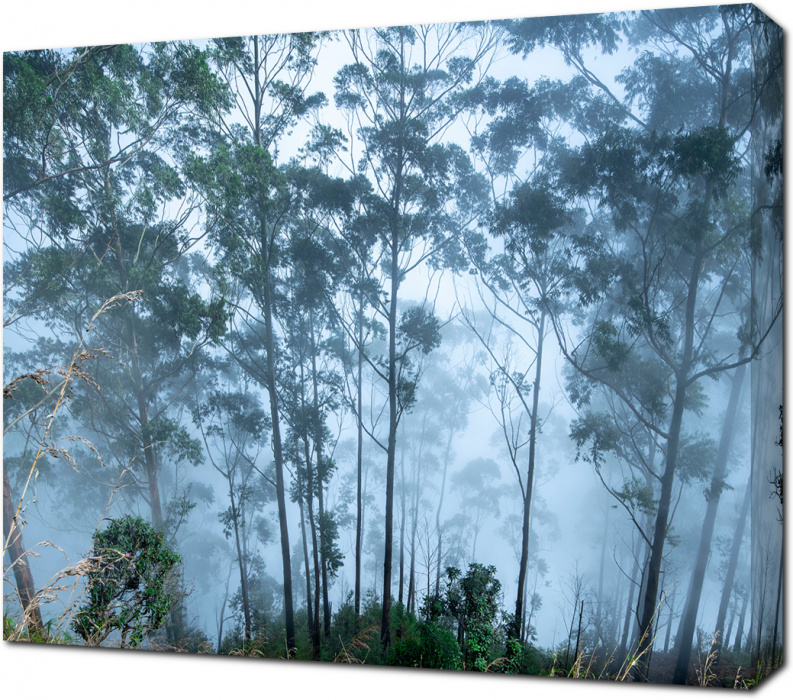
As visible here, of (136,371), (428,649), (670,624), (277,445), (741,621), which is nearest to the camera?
(741,621)

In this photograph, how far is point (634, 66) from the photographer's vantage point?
4.27m

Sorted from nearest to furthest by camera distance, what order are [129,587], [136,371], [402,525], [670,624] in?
1. [670,624]
2. [129,587]
3. [402,525]
4. [136,371]

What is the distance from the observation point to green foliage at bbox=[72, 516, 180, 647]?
448 centimetres

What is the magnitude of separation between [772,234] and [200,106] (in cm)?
419

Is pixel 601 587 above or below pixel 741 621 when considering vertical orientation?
above

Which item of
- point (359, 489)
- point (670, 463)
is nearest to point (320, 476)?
point (359, 489)

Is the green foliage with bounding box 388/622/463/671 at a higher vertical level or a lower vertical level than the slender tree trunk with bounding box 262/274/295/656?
lower

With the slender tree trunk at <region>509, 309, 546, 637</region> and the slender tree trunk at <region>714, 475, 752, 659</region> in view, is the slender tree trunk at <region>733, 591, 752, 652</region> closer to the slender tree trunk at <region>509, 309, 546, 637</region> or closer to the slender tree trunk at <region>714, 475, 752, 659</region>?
the slender tree trunk at <region>714, 475, 752, 659</region>

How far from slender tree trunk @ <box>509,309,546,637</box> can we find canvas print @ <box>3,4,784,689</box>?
0.02 meters

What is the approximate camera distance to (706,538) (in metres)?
4.07

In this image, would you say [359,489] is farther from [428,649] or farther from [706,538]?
[706,538]

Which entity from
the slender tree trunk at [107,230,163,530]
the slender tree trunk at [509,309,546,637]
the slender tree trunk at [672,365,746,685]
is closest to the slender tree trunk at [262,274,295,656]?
the slender tree trunk at [107,230,163,530]

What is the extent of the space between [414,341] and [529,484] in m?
1.28

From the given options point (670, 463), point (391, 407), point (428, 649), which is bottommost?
point (428, 649)
